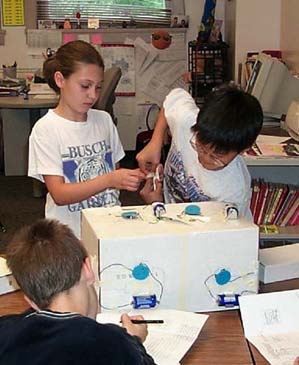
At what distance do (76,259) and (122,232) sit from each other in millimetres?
347

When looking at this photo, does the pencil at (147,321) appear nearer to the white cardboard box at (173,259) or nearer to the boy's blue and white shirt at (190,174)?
the white cardboard box at (173,259)

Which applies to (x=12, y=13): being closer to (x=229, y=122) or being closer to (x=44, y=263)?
(x=229, y=122)

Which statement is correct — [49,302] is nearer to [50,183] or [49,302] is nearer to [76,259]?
[76,259]

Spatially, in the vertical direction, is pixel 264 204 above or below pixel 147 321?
below

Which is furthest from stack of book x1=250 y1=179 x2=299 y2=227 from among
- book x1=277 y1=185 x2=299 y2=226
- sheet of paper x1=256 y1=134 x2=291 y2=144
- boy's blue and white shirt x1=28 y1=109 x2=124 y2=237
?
boy's blue and white shirt x1=28 y1=109 x2=124 y2=237

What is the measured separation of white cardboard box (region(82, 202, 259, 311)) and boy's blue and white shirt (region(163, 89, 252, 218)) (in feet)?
0.74

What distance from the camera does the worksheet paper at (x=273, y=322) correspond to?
4.71 ft

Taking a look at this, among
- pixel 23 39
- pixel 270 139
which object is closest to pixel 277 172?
pixel 270 139

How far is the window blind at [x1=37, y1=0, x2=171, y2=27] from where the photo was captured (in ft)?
18.6

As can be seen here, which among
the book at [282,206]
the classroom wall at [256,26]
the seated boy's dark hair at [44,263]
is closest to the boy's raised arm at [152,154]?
the seated boy's dark hair at [44,263]

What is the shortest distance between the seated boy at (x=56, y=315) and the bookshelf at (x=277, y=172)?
170 centimetres

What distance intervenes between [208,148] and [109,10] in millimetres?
4150

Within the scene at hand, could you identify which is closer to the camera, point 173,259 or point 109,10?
point 173,259

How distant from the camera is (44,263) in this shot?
45.8 inches
